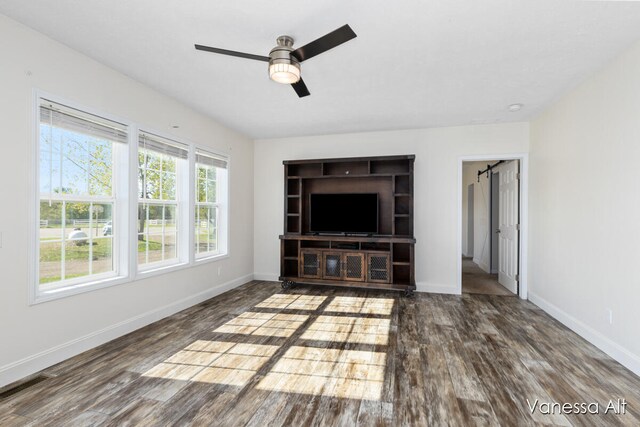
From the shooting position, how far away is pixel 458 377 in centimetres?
239

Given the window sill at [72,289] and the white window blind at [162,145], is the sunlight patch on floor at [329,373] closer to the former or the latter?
the window sill at [72,289]

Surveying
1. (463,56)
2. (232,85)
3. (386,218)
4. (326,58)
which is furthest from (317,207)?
(463,56)

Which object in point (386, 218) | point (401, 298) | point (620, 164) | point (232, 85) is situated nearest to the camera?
point (620, 164)

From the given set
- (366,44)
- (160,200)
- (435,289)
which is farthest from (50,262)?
(435,289)

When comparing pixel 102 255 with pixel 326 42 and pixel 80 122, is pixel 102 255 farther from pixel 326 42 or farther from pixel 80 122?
pixel 326 42

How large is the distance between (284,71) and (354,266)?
3.30m

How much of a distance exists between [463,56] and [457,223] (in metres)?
2.75

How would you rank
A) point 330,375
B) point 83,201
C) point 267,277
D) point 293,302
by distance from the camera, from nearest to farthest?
1. point 330,375
2. point 83,201
3. point 293,302
4. point 267,277

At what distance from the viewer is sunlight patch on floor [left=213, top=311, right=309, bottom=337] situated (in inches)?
129

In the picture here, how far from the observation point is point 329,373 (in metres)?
2.45

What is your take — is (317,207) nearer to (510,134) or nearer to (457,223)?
(457,223)

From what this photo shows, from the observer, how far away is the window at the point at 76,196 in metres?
2.60

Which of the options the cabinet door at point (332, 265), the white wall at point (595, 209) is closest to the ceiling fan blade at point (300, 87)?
the white wall at point (595, 209)

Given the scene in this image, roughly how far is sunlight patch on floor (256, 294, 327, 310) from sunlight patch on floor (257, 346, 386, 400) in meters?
1.28
